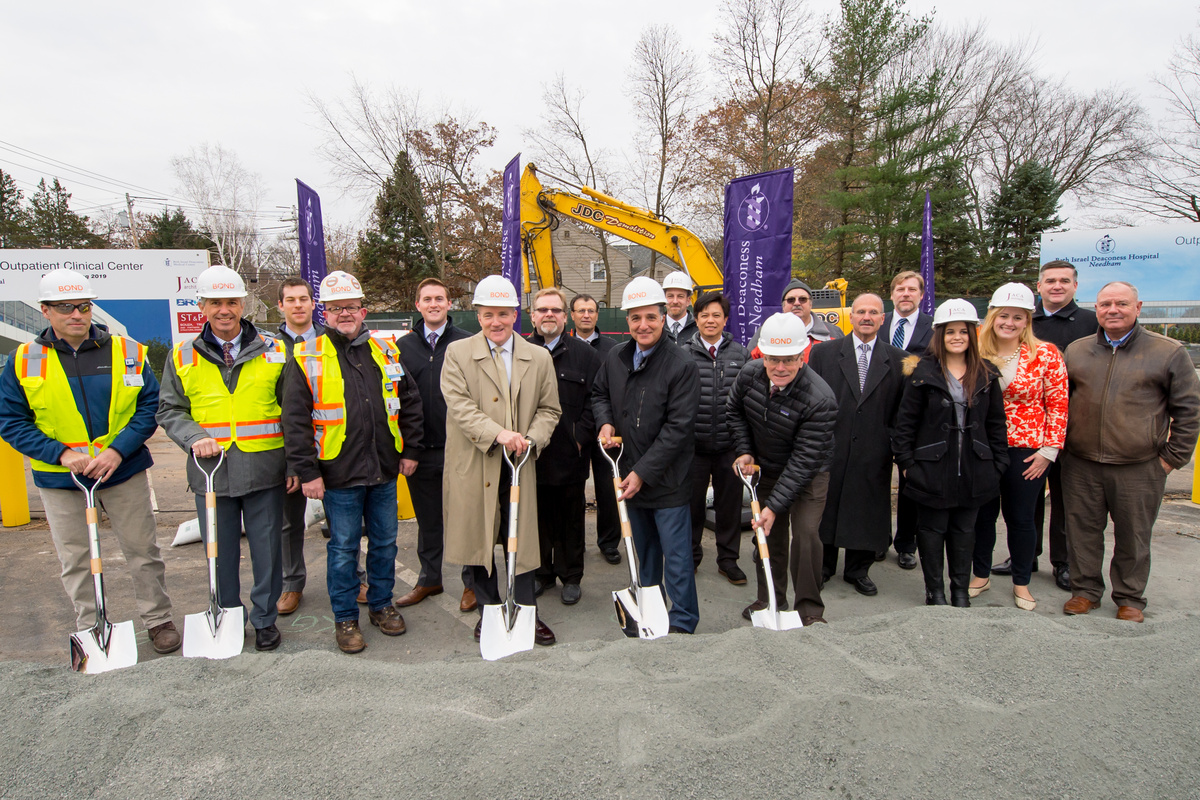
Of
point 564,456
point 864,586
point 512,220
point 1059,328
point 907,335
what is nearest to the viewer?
point 564,456

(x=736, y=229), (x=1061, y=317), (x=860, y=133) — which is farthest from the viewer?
(x=860, y=133)

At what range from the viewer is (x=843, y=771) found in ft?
6.86

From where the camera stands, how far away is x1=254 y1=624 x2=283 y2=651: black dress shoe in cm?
356

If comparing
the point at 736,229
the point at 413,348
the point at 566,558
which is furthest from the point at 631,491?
the point at 736,229

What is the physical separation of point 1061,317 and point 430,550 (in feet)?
16.3

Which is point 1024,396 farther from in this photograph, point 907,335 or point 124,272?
point 124,272

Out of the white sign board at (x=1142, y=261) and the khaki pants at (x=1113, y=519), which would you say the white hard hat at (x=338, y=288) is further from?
the white sign board at (x=1142, y=261)

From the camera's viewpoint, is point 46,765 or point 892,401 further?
point 892,401

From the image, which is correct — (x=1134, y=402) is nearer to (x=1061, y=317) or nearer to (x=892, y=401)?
(x=1061, y=317)

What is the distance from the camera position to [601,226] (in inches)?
328

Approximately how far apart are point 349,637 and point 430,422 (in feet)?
4.65

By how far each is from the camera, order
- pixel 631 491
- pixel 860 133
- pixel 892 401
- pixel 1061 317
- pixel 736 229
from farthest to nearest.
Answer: pixel 860 133 < pixel 736 229 < pixel 1061 317 < pixel 892 401 < pixel 631 491

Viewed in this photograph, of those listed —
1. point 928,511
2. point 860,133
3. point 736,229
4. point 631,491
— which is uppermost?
point 860,133

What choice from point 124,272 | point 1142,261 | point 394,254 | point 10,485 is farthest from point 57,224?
point 1142,261
